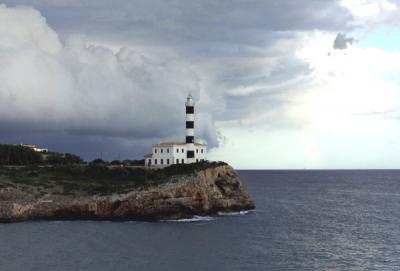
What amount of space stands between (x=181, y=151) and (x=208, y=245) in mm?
47868

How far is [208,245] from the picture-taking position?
57906mm

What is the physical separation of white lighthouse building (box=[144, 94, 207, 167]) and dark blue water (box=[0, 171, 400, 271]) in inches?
908

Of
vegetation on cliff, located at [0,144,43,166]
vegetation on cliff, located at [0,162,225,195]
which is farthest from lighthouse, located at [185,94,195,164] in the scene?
vegetation on cliff, located at [0,144,43,166]

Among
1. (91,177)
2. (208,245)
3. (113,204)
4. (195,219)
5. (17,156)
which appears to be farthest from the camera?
(17,156)

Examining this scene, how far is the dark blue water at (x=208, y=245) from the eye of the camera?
4931cm

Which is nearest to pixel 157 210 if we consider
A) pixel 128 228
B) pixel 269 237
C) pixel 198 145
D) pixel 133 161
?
pixel 128 228

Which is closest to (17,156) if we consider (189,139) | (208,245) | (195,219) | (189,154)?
(189,154)

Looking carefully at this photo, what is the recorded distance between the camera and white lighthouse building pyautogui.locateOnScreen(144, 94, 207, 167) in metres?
99.4

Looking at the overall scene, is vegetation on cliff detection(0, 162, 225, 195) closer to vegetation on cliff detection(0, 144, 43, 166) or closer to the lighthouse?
the lighthouse

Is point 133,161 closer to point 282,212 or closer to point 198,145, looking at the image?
point 198,145

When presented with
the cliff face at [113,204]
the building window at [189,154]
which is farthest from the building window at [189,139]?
the cliff face at [113,204]

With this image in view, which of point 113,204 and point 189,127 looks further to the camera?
point 189,127

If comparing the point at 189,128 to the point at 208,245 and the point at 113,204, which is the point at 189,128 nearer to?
the point at 113,204

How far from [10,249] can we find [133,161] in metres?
61.4
